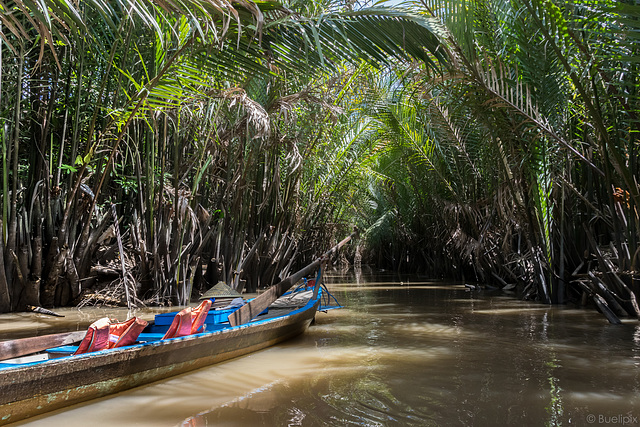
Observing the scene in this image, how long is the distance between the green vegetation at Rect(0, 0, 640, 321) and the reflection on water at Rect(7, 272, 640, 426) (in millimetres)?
1618

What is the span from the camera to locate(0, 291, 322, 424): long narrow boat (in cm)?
309

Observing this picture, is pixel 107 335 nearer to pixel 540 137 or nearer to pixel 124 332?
pixel 124 332

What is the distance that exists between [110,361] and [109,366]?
0.13 feet

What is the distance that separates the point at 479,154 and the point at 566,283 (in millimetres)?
3403

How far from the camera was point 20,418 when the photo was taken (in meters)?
3.15

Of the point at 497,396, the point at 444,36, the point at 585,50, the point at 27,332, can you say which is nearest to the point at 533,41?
the point at 585,50

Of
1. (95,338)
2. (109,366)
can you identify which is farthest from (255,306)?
(109,366)

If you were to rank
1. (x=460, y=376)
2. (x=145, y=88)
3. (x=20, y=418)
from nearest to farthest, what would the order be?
1. (x=20, y=418)
2. (x=460, y=376)
3. (x=145, y=88)

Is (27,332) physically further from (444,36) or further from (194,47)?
(444,36)

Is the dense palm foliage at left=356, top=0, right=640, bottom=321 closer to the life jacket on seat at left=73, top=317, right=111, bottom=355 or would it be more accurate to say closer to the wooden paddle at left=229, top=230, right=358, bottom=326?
the wooden paddle at left=229, top=230, right=358, bottom=326

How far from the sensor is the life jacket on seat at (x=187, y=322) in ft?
14.3

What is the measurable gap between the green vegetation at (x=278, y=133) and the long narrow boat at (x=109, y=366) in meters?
2.00

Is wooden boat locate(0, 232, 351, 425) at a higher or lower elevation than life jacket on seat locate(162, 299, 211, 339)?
lower

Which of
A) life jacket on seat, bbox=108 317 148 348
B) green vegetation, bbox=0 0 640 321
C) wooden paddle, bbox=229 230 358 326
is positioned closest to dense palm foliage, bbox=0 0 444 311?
green vegetation, bbox=0 0 640 321
